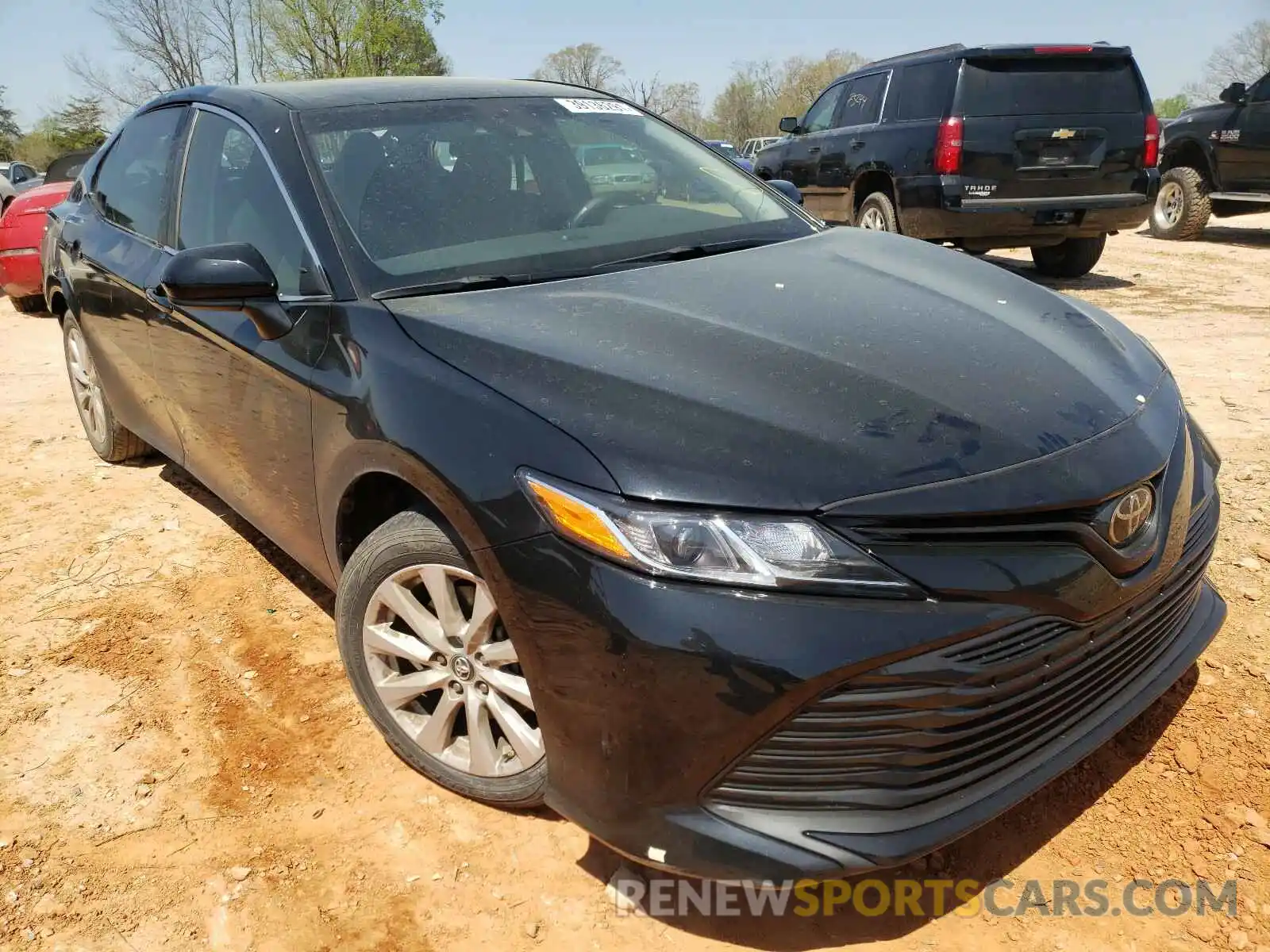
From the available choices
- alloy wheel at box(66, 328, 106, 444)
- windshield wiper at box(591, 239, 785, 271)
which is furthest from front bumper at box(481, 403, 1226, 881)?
alloy wheel at box(66, 328, 106, 444)

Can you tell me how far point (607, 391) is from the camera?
1888 millimetres

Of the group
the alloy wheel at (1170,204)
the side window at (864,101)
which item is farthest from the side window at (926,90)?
Answer: the alloy wheel at (1170,204)

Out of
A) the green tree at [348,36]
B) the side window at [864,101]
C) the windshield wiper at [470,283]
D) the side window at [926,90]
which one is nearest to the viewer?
the windshield wiper at [470,283]

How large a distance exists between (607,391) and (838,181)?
25.8 ft

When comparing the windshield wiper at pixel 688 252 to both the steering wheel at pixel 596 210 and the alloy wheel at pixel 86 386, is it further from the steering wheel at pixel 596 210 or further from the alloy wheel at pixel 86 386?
the alloy wheel at pixel 86 386

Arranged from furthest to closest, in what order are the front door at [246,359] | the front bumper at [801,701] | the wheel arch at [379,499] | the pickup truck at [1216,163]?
the pickup truck at [1216,163] → the front door at [246,359] → the wheel arch at [379,499] → the front bumper at [801,701]

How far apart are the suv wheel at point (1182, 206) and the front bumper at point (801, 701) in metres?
10.8

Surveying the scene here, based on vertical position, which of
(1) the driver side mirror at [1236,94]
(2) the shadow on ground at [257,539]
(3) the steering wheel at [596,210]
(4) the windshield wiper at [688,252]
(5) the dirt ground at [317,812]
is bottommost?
(5) the dirt ground at [317,812]

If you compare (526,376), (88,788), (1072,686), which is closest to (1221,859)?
(1072,686)

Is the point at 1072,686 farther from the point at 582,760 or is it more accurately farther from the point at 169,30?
the point at 169,30

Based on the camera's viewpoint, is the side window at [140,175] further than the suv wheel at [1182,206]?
No

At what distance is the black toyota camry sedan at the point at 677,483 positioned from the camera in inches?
64.7

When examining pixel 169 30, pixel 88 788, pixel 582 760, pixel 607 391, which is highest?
pixel 169 30

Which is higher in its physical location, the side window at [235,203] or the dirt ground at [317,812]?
the side window at [235,203]
